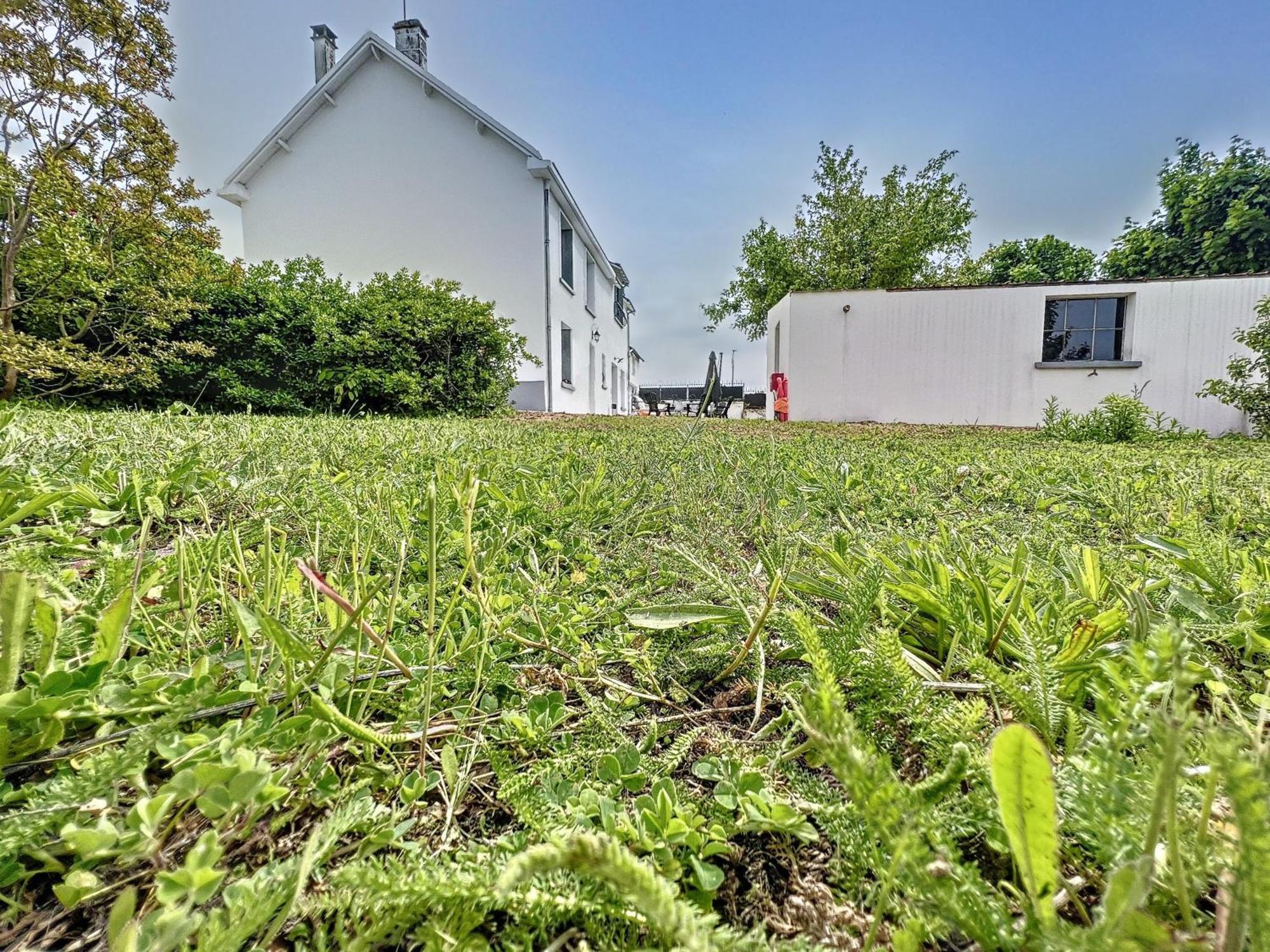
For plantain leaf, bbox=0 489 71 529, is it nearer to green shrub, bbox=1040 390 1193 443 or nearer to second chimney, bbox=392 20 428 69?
green shrub, bbox=1040 390 1193 443

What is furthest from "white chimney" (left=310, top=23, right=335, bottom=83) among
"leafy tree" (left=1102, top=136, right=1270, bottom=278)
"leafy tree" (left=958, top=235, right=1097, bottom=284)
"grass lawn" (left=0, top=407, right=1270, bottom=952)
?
"leafy tree" (left=958, top=235, right=1097, bottom=284)

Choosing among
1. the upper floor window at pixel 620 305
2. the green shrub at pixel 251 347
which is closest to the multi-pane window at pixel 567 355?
the green shrub at pixel 251 347

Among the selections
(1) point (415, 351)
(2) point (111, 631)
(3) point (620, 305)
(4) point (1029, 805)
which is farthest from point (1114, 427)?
(3) point (620, 305)

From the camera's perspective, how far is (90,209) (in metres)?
5.55

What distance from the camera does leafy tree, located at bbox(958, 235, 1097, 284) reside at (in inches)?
982

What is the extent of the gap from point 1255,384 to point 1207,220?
42.2ft

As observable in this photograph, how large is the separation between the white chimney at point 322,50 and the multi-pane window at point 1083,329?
52.3 ft

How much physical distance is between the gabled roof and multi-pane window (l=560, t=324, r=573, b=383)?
2906 millimetres

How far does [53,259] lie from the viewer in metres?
5.28

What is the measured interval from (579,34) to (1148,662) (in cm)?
1808

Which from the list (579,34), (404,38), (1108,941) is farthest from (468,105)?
(1108,941)

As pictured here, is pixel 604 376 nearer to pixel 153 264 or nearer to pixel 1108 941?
pixel 153 264

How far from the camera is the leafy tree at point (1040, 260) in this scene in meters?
25.0

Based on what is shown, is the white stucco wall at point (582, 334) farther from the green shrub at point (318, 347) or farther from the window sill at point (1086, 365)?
the window sill at point (1086, 365)
